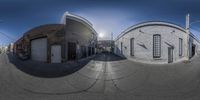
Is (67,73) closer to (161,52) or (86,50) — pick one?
(86,50)

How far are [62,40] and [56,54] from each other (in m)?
0.17

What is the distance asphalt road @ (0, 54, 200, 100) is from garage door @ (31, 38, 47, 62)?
0.63 m

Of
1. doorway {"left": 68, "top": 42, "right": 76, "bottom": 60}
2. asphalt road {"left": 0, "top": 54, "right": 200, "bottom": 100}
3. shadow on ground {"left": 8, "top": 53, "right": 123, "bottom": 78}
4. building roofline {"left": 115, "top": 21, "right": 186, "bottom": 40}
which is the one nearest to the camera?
doorway {"left": 68, "top": 42, "right": 76, "bottom": 60}

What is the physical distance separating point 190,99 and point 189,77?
0.70 m

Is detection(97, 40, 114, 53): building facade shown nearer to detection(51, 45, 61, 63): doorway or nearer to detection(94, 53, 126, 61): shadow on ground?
detection(94, 53, 126, 61): shadow on ground

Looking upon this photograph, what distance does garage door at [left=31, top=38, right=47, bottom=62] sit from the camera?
1.43 metres

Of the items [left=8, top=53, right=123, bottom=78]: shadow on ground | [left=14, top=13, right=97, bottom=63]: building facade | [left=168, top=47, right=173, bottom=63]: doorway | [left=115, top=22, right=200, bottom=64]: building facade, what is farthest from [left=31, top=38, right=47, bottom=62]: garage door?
[left=168, top=47, right=173, bottom=63]: doorway

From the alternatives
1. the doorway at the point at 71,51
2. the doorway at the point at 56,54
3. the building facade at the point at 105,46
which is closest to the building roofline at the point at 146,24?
the building facade at the point at 105,46

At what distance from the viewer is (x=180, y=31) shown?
167cm

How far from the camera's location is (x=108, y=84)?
2119 millimetres

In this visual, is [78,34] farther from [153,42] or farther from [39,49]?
[153,42]

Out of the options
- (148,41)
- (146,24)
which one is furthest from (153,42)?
(146,24)

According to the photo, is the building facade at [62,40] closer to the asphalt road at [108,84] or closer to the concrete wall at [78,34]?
the concrete wall at [78,34]

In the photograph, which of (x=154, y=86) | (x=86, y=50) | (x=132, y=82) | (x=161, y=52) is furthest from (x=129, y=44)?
(x=154, y=86)
